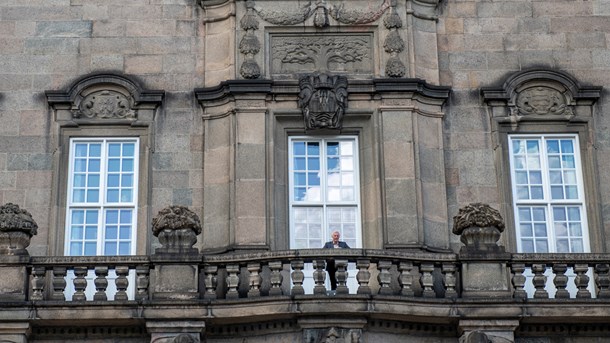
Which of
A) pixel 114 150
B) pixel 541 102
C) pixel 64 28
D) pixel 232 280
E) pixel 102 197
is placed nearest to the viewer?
pixel 232 280

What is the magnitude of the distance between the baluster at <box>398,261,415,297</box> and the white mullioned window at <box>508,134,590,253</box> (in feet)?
8.82

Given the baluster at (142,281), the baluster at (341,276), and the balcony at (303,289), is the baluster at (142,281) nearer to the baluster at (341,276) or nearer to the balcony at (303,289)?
the balcony at (303,289)

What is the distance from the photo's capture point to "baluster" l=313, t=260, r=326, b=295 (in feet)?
63.8

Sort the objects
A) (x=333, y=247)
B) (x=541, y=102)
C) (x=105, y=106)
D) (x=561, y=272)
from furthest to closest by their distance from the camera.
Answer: (x=541, y=102) < (x=105, y=106) < (x=333, y=247) < (x=561, y=272)

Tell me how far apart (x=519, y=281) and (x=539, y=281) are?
326 millimetres

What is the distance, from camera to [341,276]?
19.5m

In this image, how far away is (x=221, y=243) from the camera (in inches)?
848

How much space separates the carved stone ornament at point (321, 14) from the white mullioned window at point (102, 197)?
2984 mm

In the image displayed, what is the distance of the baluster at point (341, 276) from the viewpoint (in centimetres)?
1948

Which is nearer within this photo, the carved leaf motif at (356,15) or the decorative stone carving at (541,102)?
the decorative stone carving at (541,102)

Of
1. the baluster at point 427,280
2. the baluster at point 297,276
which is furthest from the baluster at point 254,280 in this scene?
the baluster at point 427,280

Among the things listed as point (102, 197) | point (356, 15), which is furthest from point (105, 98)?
point (356, 15)

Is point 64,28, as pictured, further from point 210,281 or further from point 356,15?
point 210,281

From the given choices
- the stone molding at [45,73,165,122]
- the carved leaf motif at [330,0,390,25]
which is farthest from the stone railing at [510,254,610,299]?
the stone molding at [45,73,165,122]
